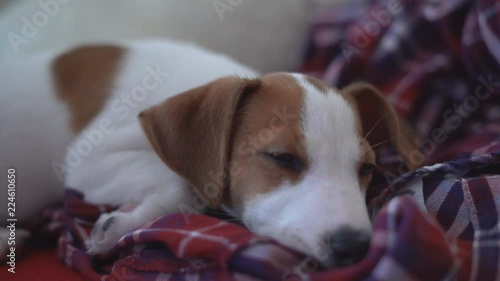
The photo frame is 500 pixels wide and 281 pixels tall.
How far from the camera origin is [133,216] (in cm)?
112

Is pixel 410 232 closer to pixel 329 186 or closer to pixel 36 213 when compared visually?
pixel 329 186

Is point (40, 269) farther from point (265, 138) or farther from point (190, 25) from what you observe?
point (190, 25)

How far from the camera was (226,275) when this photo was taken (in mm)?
824

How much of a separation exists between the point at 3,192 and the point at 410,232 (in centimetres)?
106

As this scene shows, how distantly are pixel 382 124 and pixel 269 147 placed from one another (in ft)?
1.48

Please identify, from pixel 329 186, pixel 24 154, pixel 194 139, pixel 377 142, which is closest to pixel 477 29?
pixel 377 142

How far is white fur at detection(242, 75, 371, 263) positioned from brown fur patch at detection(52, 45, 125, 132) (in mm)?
556

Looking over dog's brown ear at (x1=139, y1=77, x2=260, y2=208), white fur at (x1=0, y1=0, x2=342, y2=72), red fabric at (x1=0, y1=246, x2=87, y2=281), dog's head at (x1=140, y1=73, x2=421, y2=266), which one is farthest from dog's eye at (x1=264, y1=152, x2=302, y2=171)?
white fur at (x1=0, y1=0, x2=342, y2=72)

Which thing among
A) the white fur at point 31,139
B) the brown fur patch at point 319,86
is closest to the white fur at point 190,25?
the white fur at point 31,139

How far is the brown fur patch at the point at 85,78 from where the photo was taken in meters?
1.38

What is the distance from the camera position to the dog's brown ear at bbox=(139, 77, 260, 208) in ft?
3.62

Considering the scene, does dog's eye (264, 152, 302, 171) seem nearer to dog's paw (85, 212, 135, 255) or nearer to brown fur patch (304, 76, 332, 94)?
brown fur patch (304, 76, 332, 94)

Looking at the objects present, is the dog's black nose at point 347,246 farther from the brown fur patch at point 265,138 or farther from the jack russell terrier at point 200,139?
the brown fur patch at point 265,138

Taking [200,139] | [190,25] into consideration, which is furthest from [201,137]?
[190,25]
